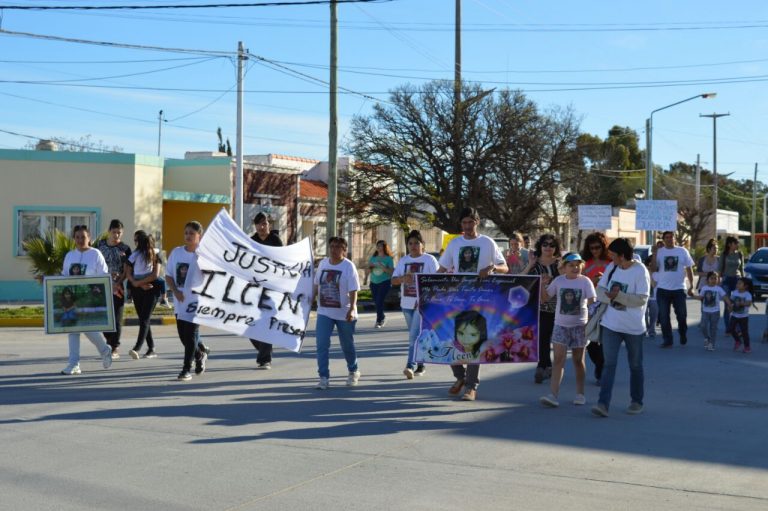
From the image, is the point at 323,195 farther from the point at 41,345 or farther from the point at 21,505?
the point at 21,505

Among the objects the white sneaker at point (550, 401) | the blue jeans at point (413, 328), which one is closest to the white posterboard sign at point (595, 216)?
the blue jeans at point (413, 328)

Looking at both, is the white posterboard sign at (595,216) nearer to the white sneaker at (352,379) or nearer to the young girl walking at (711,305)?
the young girl walking at (711,305)

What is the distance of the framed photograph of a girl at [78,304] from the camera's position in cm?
1224

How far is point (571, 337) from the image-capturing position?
9875 mm

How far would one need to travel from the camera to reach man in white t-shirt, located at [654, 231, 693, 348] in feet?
53.4

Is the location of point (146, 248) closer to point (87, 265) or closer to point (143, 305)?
point (143, 305)

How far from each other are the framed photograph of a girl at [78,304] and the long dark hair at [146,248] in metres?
1.43

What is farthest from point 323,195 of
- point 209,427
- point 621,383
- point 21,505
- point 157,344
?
point 21,505

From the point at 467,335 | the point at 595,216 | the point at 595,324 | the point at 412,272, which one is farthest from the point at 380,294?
the point at 595,216

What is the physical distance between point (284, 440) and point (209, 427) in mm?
888

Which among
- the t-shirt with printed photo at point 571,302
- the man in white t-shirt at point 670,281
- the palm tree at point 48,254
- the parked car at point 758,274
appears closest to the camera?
the t-shirt with printed photo at point 571,302

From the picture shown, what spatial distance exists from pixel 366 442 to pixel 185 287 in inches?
171

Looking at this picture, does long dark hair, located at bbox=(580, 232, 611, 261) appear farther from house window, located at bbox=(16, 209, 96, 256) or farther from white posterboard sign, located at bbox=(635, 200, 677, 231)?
white posterboard sign, located at bbox=(635, 200, 677, 231)

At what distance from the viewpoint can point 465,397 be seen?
10.3 metres
